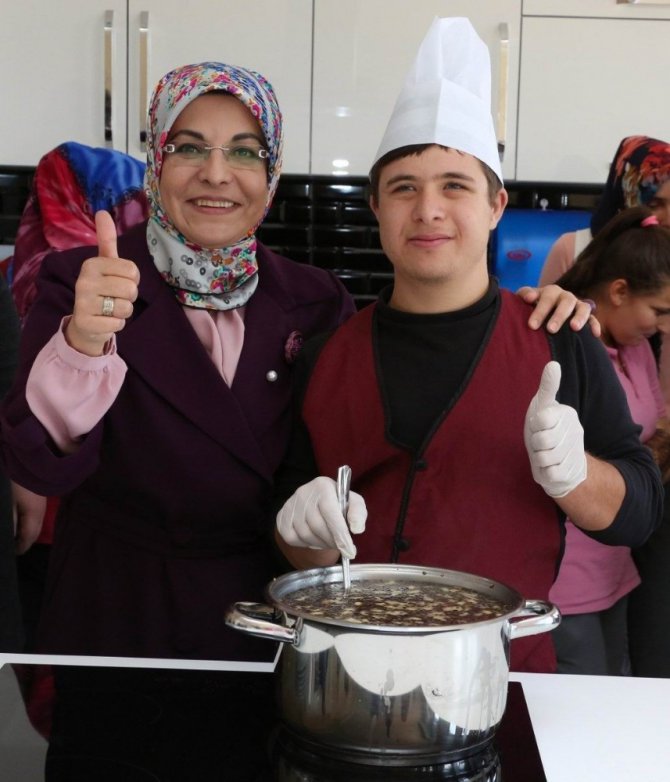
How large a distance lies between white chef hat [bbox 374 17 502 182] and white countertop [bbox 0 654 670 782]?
0.62m

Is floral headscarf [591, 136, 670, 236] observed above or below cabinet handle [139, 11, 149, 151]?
below

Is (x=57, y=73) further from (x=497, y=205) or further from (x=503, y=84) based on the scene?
(x=497, y=205)

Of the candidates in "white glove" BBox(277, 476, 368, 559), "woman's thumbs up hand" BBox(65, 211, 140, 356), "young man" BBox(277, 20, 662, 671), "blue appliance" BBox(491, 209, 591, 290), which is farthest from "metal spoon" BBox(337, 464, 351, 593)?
"blue appliance" BBox(491, 209, 591, 290)

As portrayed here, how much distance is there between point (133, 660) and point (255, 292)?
0.61m

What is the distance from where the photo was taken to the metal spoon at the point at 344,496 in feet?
2.99

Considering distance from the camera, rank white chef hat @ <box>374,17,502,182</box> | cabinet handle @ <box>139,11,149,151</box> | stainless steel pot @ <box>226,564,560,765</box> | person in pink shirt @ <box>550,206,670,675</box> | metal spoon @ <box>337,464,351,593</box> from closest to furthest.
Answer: stainless steel pot @ <box>226,564,560,765</box>
metal spoon @ <box>337,464,351,593</box>
white chef hat @ <box>374,17,502,182</box>
person in pink shirt @ <box>550,206,670,675</box>
cabinet handle @ <box>139,11,149,151</box>

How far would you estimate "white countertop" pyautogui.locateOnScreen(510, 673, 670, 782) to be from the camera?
838 mm

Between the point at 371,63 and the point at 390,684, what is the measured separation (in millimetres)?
2408

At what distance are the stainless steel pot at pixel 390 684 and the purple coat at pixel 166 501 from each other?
1.63ft

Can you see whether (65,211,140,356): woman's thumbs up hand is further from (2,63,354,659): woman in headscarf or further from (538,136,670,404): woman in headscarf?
(538,136,670,404): woman in headscarf

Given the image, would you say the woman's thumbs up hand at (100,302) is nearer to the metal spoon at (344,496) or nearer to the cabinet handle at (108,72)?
the metal spoon at (344,496)

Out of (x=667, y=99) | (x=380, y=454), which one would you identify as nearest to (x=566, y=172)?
(x=667, y=99)

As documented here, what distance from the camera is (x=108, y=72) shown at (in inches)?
113

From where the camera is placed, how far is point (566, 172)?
2947 mm
